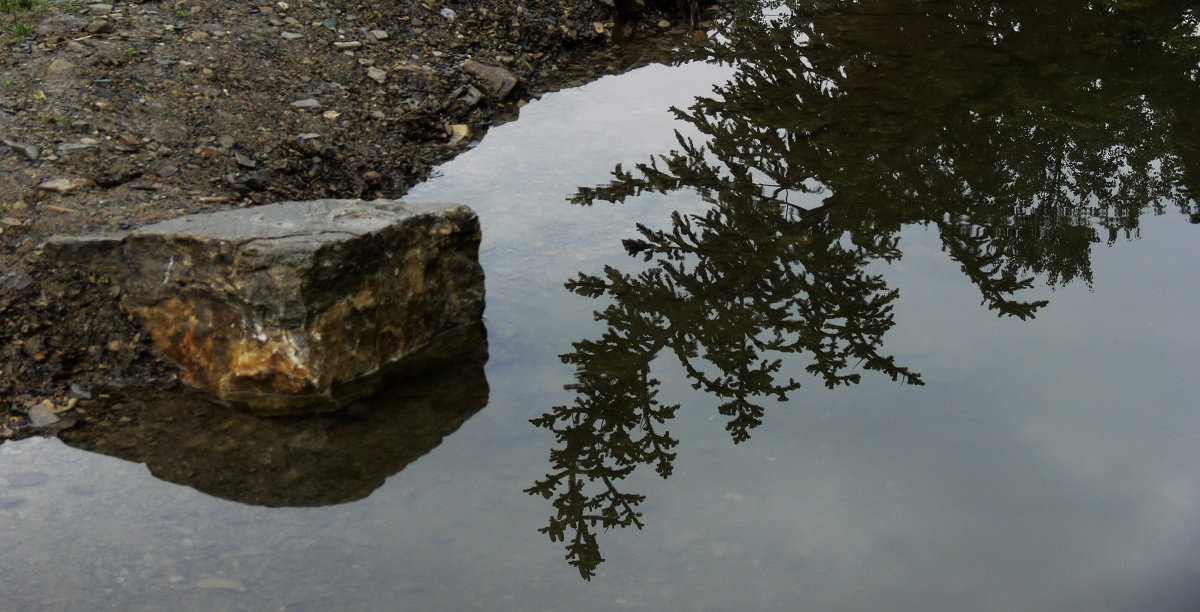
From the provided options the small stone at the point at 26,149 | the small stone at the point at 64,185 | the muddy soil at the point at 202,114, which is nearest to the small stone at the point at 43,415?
the muddy soil at the point at 202,114

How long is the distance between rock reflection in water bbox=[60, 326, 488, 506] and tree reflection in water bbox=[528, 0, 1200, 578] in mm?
513

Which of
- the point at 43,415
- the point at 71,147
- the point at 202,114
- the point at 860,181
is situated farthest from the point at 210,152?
the point at 860,181

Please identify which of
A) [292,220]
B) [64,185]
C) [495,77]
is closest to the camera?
[292,220]

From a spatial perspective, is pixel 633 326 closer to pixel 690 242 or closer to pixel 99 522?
pixel 690 242

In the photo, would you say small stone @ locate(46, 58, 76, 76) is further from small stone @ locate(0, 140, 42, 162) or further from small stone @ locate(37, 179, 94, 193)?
small stone @ locate(37, 179, 94, 193)

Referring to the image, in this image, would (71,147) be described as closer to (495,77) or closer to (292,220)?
(292,220)

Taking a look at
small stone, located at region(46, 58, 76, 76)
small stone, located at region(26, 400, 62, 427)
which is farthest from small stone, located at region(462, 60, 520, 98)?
small stone, located at region(26, 400, 62, 427)

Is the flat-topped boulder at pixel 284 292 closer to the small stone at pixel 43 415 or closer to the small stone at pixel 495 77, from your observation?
the small stone at pixel 43 415

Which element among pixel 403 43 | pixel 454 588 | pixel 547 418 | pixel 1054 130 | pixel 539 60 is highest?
pixel 1054 130

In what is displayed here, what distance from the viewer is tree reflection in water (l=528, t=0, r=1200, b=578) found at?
3.85 meters

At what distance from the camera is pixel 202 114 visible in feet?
16.8

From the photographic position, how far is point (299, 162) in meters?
5.00

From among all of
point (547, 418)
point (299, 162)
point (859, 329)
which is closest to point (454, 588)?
point (547, 418)

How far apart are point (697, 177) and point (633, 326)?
1.39m
